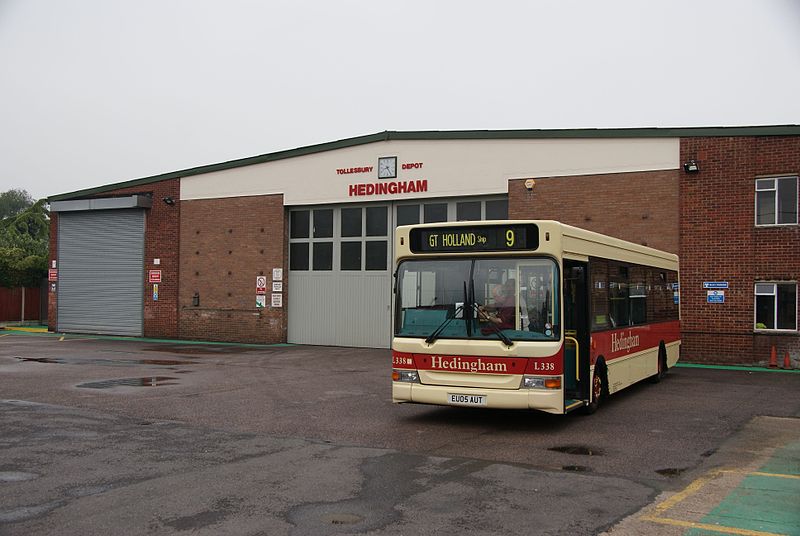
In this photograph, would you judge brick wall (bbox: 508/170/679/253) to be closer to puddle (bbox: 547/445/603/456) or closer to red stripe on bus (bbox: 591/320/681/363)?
red stripe on bus (bbox: 591/320/681/363)

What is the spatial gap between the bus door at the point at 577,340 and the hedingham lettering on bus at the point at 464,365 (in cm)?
128

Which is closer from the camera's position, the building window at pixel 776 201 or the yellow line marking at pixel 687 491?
the yellow line marking at pixel 687 491

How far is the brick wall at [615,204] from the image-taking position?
20.7 metres

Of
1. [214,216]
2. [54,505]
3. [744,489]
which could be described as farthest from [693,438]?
[214,216]

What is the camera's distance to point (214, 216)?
1117 inches

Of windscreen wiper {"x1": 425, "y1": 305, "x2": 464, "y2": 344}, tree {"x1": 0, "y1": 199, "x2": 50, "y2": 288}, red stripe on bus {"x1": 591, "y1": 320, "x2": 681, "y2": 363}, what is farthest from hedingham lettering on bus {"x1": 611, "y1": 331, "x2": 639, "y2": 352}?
tree {"x1": 0, "y1": 199, "x2": 50, "y2": 288}

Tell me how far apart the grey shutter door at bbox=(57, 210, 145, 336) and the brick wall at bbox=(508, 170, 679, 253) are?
50.9ft

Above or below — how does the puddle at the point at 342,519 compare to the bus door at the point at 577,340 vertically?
below

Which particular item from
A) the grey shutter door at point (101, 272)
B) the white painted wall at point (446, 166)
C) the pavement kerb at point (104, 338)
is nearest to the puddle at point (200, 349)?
the pavement kerb at point (104, 338)

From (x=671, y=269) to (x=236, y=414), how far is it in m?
9.92

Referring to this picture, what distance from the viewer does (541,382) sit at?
32.5 feet

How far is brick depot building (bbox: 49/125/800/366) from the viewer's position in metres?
19.8

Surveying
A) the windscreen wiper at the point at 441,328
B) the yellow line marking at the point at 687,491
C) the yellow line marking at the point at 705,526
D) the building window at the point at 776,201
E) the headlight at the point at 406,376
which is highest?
the building window at the point at 776,201

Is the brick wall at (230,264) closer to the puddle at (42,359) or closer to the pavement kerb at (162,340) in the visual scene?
the pavement kerb at (162,340)
